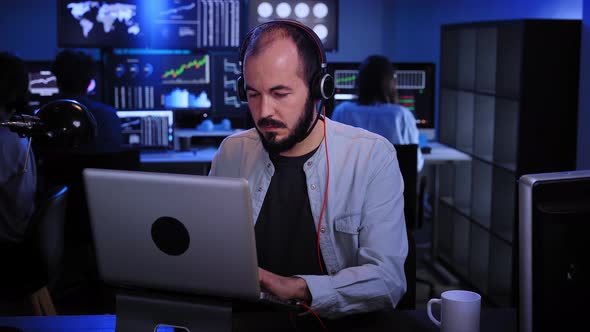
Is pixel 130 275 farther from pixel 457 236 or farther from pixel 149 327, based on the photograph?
pixel 457 236

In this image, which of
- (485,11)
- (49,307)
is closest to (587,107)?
(485,11)

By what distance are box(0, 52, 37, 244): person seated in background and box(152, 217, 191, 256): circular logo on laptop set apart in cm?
191

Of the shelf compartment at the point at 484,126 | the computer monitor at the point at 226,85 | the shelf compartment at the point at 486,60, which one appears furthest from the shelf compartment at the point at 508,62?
the computer monitor at the point at 226,85

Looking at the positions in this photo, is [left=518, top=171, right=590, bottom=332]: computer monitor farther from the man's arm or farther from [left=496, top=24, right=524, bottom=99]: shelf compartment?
[left=496, top=24, right=524, bottom=99]: shelf compartment

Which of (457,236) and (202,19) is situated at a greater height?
(202,19)

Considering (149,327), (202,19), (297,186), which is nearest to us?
(149,327)

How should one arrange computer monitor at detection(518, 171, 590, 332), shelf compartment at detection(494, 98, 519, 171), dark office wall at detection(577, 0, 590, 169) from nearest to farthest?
computer monitor at detection(518, 171, 590, 332), dark office wall at detection(577, 0, 590, 169), shelf compartment at detection(494, 98, 519, 171)

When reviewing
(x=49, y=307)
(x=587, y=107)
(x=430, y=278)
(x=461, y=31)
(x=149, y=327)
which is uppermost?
(x=461, y=31)

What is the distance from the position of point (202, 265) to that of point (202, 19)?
3.92m

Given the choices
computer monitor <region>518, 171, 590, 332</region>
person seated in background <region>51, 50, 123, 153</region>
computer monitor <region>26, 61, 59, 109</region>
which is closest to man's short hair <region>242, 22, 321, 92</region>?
computer monitor <region>518, 171, 590, 332</region>

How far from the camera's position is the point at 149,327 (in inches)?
53.1

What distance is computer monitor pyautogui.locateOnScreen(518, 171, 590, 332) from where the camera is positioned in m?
1.05

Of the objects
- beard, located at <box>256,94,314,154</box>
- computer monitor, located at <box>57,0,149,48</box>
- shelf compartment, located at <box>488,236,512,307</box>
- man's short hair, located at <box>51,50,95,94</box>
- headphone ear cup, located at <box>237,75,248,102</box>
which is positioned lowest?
shelf compartment, located at <box>488,236,512,307</box>

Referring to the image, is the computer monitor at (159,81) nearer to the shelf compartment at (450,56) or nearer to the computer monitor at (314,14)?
the computer monitor at (314,14)
